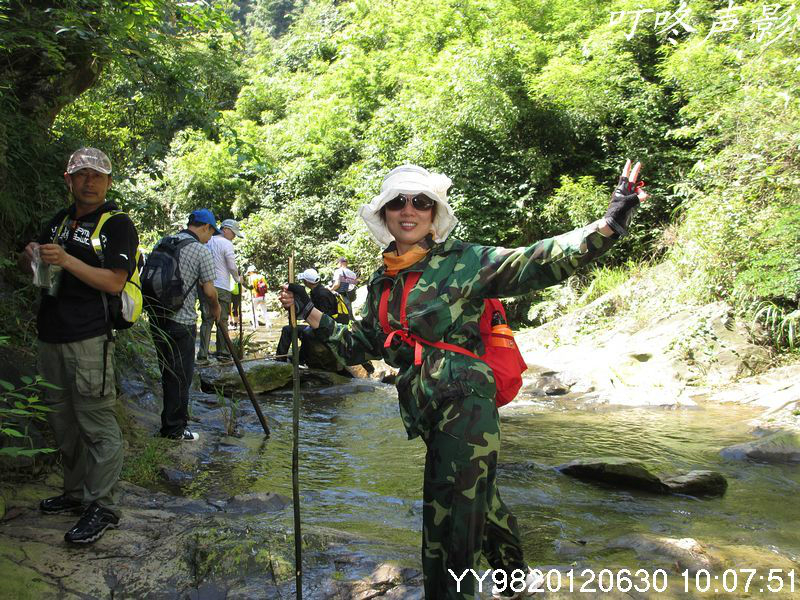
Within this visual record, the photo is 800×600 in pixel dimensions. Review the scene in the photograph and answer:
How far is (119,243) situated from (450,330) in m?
2.03

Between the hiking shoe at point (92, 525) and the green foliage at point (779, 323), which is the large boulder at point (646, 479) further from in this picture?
the green foliage at point (779, 323)

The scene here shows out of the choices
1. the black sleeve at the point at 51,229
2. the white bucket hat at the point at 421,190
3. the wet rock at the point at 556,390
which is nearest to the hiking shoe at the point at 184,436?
the black sleeve at the point at 51,229

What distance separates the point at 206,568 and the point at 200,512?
111cm

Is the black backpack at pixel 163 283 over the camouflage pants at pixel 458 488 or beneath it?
over

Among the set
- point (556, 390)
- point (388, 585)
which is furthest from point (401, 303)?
point (556, 390)

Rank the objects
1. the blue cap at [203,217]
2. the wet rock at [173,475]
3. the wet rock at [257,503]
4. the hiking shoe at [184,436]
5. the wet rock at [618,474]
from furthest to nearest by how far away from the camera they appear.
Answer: the blue cap at [203,217], the hiking shoe at [184,436], the wet rock at [618,474], the wet rock at [173,475], the wet rock at [257,503]

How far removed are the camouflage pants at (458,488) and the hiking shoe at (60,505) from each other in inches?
90.0

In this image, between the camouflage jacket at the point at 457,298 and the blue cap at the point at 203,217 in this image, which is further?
the blue cap at the point at 203,217

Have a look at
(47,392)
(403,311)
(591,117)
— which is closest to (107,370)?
(47,392)

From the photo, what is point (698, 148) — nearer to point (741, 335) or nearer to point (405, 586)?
point (741, 335)

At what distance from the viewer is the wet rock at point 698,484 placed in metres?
5.24

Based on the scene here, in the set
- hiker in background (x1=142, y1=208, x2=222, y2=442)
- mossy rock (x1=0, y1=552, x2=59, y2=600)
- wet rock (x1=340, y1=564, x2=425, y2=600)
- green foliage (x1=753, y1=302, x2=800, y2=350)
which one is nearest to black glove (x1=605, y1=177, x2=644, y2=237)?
wet rock (x1=340, y1=564, x2=425, y2=600)

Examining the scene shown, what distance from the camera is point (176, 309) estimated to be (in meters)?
5.60

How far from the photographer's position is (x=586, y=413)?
29.2 ft
